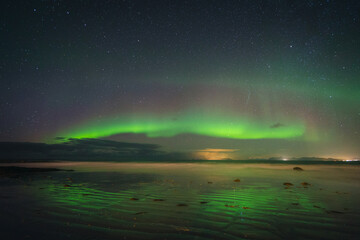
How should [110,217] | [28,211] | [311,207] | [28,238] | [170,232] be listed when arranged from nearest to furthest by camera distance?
[28,238] < [170,232] < [110,217] < [28,211] < [311,207]

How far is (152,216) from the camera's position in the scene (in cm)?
770

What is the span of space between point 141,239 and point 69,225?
8.44ft

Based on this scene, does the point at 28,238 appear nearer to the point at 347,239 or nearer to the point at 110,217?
the point at 110,217

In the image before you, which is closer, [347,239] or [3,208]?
[347,239]

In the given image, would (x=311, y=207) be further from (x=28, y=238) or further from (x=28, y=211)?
(x=28, y=211)

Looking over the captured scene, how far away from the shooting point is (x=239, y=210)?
8.79 meters

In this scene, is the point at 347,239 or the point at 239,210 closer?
the point at 347,239

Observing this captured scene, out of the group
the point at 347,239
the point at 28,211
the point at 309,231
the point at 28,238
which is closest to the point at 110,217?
the point at 28,238

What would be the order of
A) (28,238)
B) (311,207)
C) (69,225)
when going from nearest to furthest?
(28,238), (69,225), (311,207)

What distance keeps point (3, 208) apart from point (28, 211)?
4.67 ft

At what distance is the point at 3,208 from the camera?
8.85 meters

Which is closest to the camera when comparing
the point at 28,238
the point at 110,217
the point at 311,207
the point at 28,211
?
the point at 28,238

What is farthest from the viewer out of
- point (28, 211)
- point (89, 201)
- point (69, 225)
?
point (89, 201)

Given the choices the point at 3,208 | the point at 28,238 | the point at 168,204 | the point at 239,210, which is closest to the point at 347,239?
the point at 239,210
